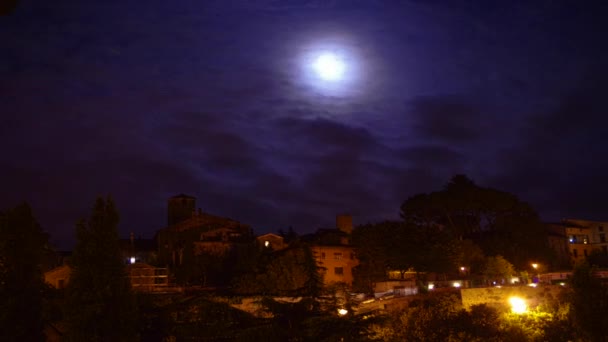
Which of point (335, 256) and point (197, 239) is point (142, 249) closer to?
point (197, 239)

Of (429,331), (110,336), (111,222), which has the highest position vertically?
(111,222)

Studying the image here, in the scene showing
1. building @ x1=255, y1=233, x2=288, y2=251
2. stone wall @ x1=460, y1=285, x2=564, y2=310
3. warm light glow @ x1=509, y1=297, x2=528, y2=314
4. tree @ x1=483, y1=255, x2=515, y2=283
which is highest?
building @ x1=255, y1=233, x2=288, y2=251

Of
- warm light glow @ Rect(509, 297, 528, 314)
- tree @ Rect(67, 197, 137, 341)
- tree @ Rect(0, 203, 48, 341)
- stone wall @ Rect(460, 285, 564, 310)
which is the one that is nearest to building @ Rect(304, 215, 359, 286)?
stone wall @ Rect(460, 285, 564, 310)

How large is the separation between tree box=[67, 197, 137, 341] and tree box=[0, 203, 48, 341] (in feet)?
6.51

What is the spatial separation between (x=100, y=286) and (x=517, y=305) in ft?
92.4

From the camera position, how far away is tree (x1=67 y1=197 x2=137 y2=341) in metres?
12.1

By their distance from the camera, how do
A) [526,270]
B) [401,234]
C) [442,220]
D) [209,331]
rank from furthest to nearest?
[442,220] < [526,270] < [401,234] < [209,331]

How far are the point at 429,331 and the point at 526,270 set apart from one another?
95.7ft

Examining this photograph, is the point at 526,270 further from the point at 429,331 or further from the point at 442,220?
the point at 429,331

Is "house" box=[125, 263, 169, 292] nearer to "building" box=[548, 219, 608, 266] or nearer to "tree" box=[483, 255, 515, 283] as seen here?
"tree" box=[483, 255, 515, 283]

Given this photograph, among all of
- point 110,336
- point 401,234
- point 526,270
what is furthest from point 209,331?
point 526,270

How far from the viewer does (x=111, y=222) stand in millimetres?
12977

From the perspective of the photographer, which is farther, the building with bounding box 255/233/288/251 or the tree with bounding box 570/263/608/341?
the building with bounding box 255/233/288/251

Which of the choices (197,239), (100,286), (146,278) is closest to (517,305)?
(146,278)
